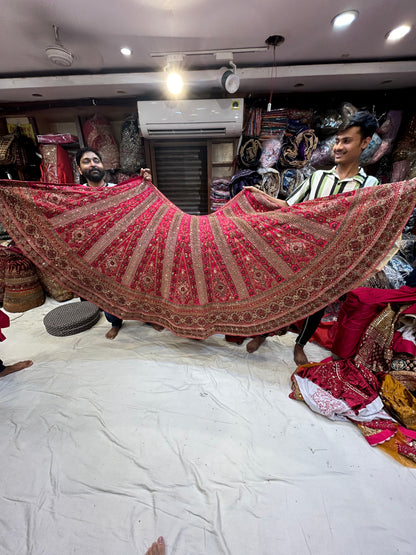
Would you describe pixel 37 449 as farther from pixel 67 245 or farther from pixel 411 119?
pixel 411 119

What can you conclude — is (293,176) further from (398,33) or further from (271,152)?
(398,33)


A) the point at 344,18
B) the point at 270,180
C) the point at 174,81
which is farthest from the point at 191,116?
the point at 344,18

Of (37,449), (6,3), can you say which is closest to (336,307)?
(37,449)

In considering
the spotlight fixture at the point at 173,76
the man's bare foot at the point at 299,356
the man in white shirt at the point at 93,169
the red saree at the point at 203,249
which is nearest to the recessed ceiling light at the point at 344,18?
the spotlight fixture at the point at 173,76

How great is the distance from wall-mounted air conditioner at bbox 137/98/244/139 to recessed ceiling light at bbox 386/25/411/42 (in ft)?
4.16

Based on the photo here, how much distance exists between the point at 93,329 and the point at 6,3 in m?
2.32

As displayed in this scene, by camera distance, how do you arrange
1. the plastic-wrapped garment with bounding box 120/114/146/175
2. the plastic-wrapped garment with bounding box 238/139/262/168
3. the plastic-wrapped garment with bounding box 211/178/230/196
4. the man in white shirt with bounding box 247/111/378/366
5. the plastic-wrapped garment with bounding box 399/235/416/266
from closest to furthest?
the man in white shirt with bounding box 247/111/378/366 < the plastic-wrapped garment with bounding box 399/235/416/266 < the plastic-wrapped garment with bounding box 238/139/262/168 < the plastic-wrapped garment with bounding box 120/114/146/175 < the plastic-wrapped garment with bounding box 211/178/230/196

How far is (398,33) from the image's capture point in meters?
1.71

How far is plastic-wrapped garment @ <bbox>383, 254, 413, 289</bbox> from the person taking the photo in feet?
6.55

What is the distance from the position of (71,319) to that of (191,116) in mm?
2459

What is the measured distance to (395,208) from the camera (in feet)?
3.24

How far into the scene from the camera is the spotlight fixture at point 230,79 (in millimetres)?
1960

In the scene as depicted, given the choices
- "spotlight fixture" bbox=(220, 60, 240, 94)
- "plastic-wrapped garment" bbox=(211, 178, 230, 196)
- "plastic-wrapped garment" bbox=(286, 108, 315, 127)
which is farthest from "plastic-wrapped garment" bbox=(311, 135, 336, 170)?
"spotlight fixture" bbox=(220, 60, 240, 94)

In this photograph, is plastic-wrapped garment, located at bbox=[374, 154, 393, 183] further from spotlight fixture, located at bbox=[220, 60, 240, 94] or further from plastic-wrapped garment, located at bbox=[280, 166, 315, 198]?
spotlight fixture, located at bbox=[220, 60, 240, 94]
